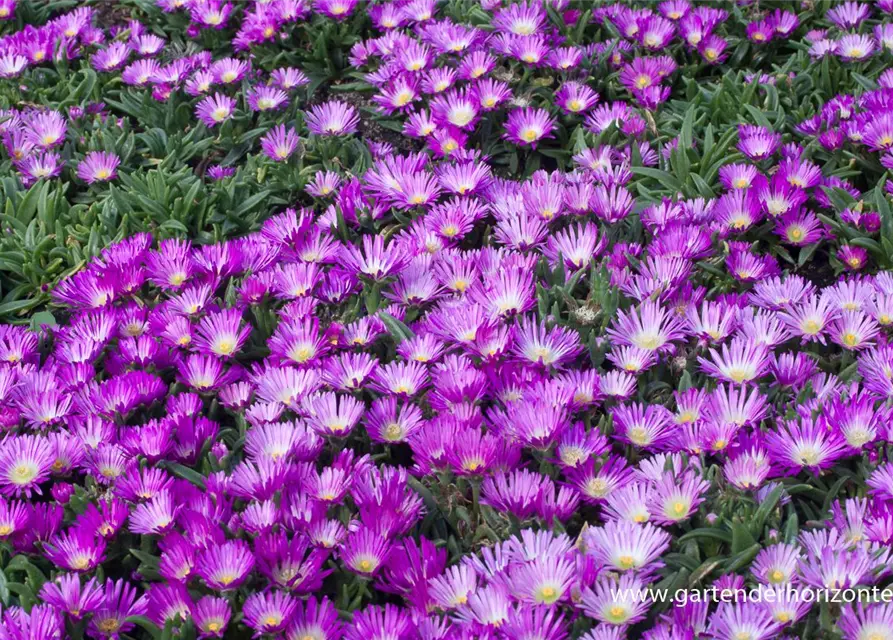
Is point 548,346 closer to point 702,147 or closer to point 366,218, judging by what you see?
point 366,218

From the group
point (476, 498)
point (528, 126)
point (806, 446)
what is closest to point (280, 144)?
point (528, 126)

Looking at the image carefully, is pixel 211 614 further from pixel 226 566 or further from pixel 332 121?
pixel 332 121

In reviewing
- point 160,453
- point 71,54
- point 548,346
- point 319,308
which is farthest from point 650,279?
point 71,54

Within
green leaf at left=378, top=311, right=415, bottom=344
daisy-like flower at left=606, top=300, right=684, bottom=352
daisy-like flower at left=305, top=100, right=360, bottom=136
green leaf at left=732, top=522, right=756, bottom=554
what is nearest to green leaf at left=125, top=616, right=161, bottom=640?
green leaf at left=378, top=311, right=415, bottom=344

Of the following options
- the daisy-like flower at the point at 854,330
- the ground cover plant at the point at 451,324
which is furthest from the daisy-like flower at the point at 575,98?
the daisy-like flower at the point at 854,330

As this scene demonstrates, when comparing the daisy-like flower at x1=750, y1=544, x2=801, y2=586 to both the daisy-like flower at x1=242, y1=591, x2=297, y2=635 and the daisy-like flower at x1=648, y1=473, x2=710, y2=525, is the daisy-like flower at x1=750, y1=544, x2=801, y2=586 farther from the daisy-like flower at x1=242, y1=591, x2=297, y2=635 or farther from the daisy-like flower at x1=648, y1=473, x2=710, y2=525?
the daisy-like flower at x1=242, y1=591, x2=297, y2=635

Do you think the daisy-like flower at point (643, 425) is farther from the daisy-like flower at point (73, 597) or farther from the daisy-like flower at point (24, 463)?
the daisy-like flower at point (24, 463)
